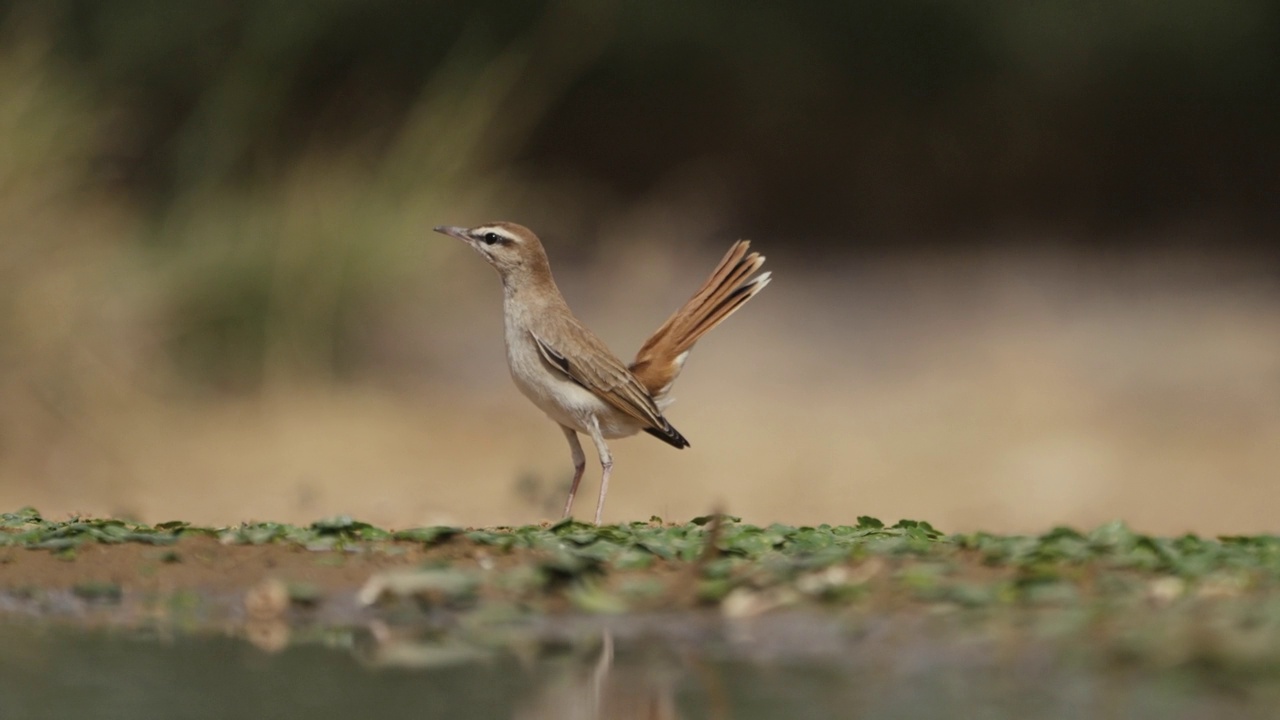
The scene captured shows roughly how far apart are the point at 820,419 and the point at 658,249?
8.93 feet

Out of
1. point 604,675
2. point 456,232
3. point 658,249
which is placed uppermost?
point 658,249

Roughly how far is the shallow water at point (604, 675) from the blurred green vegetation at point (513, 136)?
7.30 metres

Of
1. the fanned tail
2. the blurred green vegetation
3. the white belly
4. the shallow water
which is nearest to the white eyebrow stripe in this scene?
the white belly

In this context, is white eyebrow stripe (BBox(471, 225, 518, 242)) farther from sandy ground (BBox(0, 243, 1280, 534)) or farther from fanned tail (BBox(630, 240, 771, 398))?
sandy ground (BBox(0, 243, 1280, 534))

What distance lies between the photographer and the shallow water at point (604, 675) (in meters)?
2.74

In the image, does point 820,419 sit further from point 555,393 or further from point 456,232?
point 555,393

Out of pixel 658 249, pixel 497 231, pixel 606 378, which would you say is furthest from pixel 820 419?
pixel 606 378

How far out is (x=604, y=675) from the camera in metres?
3.09

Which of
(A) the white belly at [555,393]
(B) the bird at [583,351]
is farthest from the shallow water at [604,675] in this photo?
(A) the white belly at [555,393]

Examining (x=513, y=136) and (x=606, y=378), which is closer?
(x=606, y=378)

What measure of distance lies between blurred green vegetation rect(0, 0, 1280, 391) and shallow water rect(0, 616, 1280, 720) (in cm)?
730

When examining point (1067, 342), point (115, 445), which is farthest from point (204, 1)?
point (1067, 342)

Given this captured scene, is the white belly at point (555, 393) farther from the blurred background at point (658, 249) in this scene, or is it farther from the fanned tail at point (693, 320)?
the blurred background at point (658, 249)

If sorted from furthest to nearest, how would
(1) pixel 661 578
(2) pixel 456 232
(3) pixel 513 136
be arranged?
(3) pixel 513 136 < (2) pixel 456 232 < (1) pixel 661 578
